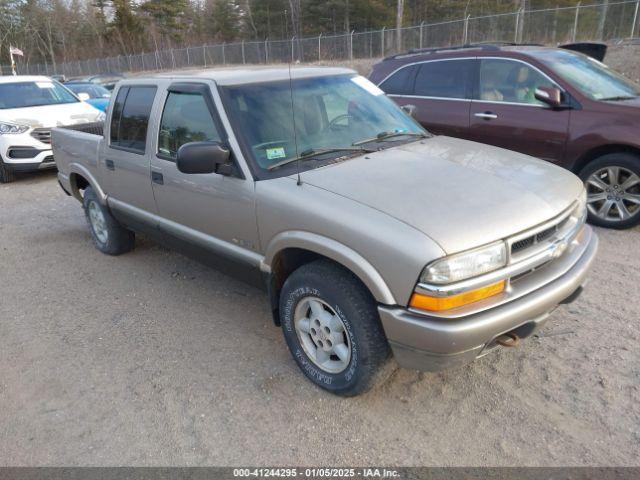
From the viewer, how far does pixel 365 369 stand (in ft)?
9.20

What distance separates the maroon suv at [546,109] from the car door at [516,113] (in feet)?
0.04

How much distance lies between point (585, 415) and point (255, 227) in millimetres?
2225

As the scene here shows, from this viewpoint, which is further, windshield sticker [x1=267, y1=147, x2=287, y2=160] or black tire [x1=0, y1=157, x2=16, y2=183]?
black tire [x1=0, y1=157, x2=16, y2=183]

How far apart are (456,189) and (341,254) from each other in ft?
2.52

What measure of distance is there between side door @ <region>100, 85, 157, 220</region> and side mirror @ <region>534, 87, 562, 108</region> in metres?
4.03

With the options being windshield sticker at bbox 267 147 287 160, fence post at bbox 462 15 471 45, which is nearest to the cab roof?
windshield sticker at bbox 267 147 287 160

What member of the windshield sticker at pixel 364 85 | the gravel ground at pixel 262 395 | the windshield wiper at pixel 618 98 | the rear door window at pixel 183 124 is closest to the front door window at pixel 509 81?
the windshield wiper at pixel 618 98

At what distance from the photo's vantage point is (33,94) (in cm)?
1016

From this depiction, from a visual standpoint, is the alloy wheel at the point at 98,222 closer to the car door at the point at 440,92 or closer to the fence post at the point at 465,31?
the car door at the point at 440,92

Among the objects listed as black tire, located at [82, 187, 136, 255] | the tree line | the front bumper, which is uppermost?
the tree line

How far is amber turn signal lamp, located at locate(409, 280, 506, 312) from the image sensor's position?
2.43 metres

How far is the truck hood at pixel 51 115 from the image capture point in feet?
30.5

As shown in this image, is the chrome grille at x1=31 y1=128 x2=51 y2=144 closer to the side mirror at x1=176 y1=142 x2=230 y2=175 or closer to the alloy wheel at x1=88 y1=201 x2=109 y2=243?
the alloy wheel at x1=88 y1=201 x2=109 y2=243

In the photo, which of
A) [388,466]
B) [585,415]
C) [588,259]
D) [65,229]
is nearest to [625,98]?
[588,259]
